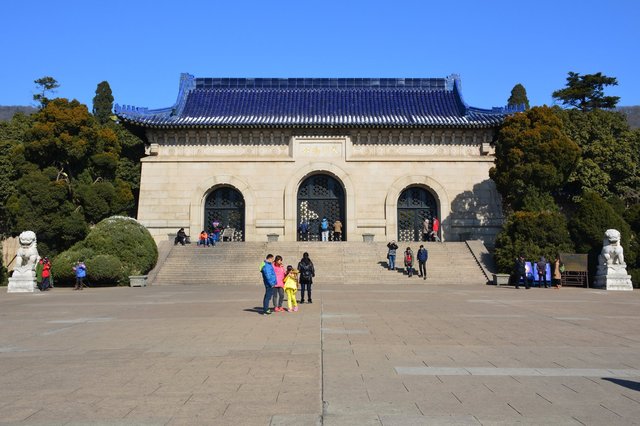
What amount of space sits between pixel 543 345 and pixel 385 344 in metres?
2.30

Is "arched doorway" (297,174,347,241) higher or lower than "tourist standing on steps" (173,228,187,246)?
higher

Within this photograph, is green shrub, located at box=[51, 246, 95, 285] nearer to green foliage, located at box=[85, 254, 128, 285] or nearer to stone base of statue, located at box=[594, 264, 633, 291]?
green foliage, located at box=[85, 254, 128, 285]

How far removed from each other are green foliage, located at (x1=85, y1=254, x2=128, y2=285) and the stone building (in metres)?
10.5

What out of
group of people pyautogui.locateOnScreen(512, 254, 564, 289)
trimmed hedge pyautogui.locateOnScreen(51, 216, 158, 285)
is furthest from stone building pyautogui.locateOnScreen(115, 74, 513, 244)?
group of people pyautogui.locateOnScreen(512, 254, 564, 289)

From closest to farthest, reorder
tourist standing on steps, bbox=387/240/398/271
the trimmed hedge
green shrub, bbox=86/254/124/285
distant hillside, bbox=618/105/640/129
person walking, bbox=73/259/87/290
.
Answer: person walking, bbox=73/259/87/290 → green shrub, bbox=86/254/124/285 → the trimmed hedge → tourist standing on steps, bbox=387/240/398/271 → distant hillside, bbox=618/105/640/129

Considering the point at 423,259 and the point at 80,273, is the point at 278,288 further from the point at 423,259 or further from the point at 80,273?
the point at 423,259

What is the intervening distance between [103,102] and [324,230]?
1072 inches

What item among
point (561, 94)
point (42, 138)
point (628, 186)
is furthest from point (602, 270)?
point (561, 94)

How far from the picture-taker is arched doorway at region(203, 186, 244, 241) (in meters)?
34.8

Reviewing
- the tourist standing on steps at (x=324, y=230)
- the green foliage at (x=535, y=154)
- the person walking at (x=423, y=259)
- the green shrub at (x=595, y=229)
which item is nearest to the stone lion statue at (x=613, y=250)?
the green shrub at (x=595, y=229)

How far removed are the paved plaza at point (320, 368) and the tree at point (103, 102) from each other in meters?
39.1

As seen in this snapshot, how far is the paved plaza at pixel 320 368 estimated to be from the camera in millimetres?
4574

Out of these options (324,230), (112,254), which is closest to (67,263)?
(112,254)

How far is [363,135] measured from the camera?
115ft
